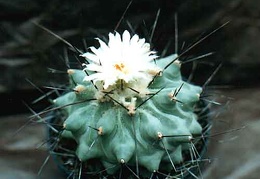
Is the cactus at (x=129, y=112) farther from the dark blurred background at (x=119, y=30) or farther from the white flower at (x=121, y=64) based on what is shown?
the dark blurred background at (x=119, y=30)

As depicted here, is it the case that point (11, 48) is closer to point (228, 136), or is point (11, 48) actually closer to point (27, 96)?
point (27, 96)

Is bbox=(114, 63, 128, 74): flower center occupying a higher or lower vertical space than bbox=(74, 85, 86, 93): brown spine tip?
higher

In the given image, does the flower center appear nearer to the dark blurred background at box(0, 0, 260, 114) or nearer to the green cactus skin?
the green cactus skin

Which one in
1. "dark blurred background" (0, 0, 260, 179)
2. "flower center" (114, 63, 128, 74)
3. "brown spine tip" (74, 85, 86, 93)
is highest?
"flower center" (114, 63, 128, 74)

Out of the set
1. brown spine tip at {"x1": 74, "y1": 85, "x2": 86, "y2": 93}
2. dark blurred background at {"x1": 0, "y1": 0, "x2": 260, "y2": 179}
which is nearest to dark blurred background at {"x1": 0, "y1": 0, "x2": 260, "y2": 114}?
dark blurred background at {"x1": 0, "y1": 0, "x2": 260, "y2": 179}

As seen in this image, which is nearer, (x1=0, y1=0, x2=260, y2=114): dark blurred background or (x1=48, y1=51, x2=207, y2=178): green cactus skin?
(x1=48, y1=51, x2=207, y2=178): green cactus skin

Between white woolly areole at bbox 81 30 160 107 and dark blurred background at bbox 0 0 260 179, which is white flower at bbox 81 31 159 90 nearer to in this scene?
white woolly areole at bbox 81 30 160 107

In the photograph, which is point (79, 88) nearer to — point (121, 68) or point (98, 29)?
point (121, 68)

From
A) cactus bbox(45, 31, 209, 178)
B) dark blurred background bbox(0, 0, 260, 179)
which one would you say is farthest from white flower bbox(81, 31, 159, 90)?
dark blurred background bbox(0, 0, 260, 179)

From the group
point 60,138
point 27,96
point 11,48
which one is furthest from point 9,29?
point 60,138
